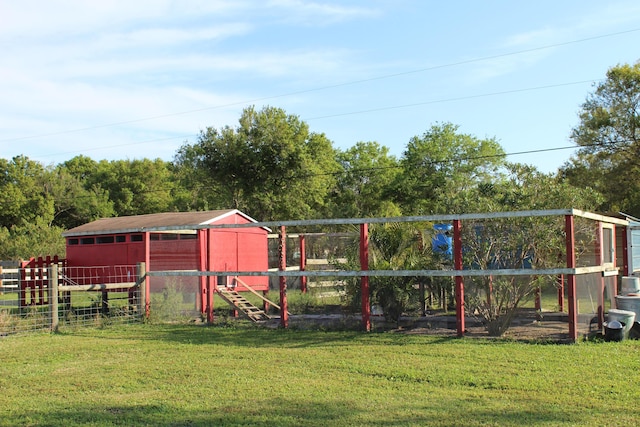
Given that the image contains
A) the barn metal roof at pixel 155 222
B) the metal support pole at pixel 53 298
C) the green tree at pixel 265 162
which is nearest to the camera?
the metal support pole at pixel 53 298

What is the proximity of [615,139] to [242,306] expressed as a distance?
26.4m

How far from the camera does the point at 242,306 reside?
14.3m

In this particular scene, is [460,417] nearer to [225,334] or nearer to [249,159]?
[225,334]

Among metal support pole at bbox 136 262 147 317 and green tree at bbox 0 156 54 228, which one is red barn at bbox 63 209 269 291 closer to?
metal support pole at bbox 136 262 147 317

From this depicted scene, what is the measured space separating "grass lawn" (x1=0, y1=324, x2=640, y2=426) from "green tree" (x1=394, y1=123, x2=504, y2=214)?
111 feet

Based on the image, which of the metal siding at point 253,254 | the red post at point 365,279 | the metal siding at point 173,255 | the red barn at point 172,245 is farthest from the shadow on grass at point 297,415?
the metal siding at point 253,254

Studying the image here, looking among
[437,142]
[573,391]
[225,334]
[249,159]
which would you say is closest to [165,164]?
[437,142]

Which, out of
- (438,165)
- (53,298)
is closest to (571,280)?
(53,298)

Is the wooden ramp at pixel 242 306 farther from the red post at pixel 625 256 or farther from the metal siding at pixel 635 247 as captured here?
the metal siding at pixel 635 247

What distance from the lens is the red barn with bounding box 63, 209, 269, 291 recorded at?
1695 cm

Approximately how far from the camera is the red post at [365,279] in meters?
11.3

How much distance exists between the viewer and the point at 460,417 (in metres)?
5.69

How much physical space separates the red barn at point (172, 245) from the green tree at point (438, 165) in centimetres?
2437

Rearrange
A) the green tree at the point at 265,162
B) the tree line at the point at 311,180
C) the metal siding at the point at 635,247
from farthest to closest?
the green tree at the point at 265,162, the tree line at the point at 311,180, the metal siding at the point at 635,247
